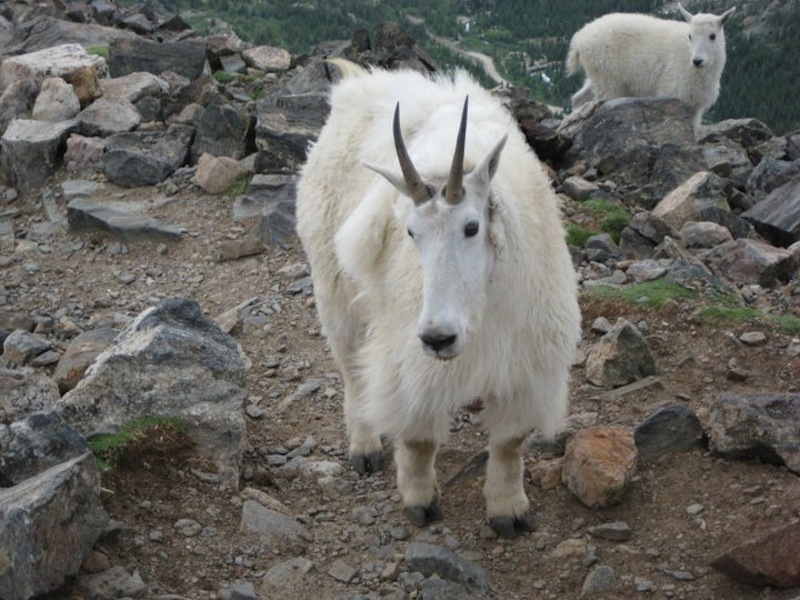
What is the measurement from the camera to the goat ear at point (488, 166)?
14.0 feet

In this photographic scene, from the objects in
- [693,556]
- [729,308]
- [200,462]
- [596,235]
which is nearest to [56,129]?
[596,235]

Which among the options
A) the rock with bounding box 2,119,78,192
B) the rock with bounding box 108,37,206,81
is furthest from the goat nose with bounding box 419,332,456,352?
the rock with bounding box 108,37,206,81

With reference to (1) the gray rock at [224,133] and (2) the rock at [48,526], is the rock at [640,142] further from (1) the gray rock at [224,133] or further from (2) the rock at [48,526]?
(2) the rock at [48,526]

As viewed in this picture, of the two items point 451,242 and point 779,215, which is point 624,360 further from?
point 779,215

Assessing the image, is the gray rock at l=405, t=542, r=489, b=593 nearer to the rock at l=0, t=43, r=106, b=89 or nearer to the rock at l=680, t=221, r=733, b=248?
the rock at l=680, t=221, r=733, b=248

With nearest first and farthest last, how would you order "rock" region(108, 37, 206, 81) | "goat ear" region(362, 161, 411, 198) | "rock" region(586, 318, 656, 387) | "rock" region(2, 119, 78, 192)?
"goat ear" region(362, 161, 411, 198), "rock" region(586, 318, 656, 387), "rock" region(2, 119, 78, 192), "rock" region(108, 37, 206, 81)

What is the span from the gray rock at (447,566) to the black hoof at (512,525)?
1.09 feet

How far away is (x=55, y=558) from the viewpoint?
4.16 metres

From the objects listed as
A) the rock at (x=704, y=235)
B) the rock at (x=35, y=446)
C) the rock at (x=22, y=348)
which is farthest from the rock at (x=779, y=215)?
the rock at (x=35, y=446)

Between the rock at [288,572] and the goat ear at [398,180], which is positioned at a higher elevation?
the goat ear at [398,180]

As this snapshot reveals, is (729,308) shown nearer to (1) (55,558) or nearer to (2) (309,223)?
(2) (309,223)

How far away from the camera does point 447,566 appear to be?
478 cm

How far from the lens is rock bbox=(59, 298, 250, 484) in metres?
5.62

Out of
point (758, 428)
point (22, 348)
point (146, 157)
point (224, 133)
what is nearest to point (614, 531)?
point (758, 428)
